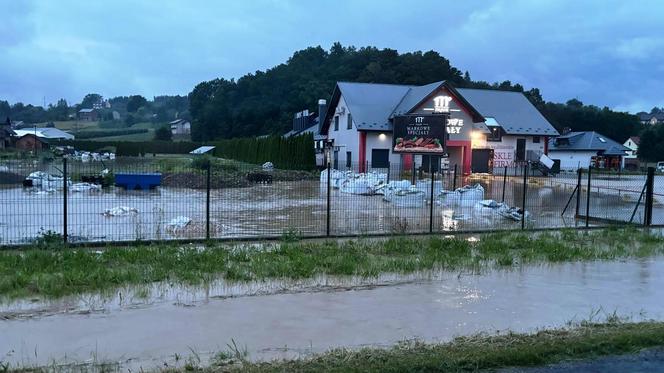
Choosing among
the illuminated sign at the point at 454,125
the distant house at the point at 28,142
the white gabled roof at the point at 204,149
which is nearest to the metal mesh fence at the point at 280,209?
the illuminated sign at the point at 454,125

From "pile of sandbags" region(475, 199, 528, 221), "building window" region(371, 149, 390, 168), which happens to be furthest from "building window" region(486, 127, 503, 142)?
"pile of sandbags" region(475, 199, 528, 221)

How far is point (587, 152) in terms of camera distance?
77312mm

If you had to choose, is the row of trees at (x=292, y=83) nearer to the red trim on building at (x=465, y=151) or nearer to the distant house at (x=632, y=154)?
the distant house at (x=632, y=154)

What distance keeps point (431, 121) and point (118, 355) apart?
34393mm

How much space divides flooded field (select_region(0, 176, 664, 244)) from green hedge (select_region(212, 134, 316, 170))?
60.7ft

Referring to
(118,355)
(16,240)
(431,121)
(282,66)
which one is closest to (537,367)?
(118,355)

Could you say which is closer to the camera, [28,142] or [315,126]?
[315,126]

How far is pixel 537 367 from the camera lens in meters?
5.35

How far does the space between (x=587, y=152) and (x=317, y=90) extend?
44.2 metres

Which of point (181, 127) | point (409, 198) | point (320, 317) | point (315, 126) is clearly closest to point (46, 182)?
point (409, 198)

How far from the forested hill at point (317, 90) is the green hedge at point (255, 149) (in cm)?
1471

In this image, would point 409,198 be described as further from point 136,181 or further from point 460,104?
point 460,104

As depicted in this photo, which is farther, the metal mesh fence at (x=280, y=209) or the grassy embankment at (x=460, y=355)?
the metal mesh fence at (x=280, y=209)

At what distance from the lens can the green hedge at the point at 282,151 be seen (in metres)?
50.7
